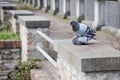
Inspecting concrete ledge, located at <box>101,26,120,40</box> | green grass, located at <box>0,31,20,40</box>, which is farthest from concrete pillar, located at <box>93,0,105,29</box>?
green grass, located at <box>0,31,20,40</box>

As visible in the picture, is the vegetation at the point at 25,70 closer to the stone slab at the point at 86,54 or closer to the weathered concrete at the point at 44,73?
the weathered concrete at the point at 44,73

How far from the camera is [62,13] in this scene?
654 inches

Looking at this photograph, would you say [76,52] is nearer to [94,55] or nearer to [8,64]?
[94,55]

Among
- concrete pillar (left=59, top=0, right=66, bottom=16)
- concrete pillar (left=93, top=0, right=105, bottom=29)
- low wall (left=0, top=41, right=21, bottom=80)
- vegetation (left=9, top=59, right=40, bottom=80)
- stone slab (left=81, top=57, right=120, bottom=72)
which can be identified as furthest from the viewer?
concrete pillar (left=59, top=0, right=66, bottom=16)

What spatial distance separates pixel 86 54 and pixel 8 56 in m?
4.66

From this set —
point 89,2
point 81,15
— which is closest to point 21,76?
point 89,2

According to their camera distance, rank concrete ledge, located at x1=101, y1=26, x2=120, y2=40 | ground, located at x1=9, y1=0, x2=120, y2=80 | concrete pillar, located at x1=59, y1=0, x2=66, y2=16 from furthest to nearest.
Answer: concrete pillar, located at x1=59, y1=0, x2=66, y2=16, concrete ledge, located at x1=101, y1=26, x2=120, y2=40, ground, located at x1=9, y1=0, x2=120, y2=80

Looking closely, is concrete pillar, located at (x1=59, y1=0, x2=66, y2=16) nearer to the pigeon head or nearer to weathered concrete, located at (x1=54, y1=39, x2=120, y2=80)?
→ weathered concrete, located at (x1=54, y1=39, x2=120, y2=80)

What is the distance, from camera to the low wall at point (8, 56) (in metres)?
9.06

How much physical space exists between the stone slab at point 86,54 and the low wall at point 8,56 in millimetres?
3574

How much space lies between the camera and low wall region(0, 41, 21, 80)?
9.06m

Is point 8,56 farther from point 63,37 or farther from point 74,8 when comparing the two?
point 74,8

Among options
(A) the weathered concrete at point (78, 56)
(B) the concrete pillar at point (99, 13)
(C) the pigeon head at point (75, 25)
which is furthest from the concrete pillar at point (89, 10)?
(C) the pigeon head at point (75, 25)

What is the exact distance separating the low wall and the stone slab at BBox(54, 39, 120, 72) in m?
3.57
